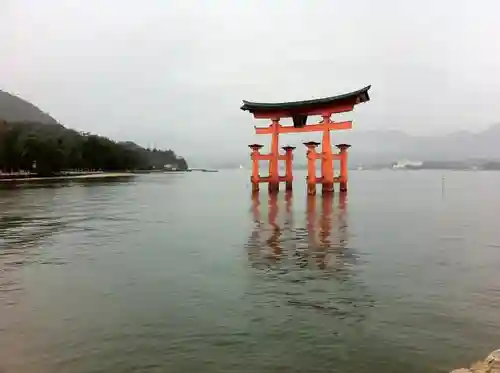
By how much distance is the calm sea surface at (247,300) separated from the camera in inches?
277

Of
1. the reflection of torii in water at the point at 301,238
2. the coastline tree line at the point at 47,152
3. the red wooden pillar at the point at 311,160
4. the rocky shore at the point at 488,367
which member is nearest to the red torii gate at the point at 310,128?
the red wooden pillar at the point at 311,160

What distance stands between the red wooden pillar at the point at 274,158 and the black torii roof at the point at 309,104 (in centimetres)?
164

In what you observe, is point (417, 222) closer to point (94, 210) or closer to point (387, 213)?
point (387, 213)

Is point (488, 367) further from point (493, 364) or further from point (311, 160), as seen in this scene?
point (311, 160)

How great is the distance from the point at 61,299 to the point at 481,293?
29.5ft

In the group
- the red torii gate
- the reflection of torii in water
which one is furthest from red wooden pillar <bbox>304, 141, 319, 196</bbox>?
the reflection of torii in water

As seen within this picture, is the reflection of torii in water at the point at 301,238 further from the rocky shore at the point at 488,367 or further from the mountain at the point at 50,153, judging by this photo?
the mountain at the point at 50,153

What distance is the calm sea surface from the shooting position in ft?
23.0

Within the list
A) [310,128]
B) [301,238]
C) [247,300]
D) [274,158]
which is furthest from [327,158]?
[247,300]

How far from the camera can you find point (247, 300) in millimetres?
9742

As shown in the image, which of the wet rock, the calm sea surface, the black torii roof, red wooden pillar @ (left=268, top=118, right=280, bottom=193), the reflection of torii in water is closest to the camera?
the wet rock

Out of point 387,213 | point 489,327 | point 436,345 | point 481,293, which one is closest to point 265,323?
point 436,345

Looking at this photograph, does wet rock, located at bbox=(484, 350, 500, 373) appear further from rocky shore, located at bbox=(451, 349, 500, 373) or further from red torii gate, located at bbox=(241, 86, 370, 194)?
red torii gate, located at bbox=(241, 86, 370, 194)

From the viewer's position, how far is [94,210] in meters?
29.3
